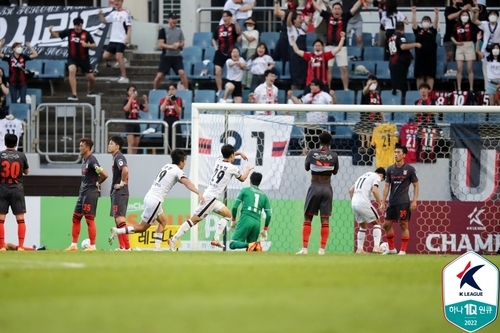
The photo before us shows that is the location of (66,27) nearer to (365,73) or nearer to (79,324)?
(365,73)

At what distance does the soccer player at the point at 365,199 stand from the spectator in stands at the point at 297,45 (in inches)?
199

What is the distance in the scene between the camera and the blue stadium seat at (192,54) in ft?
72.9

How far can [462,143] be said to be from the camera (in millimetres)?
16938

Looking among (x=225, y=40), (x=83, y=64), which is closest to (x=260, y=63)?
(x=225, y=40)

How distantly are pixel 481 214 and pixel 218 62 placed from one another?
668cm

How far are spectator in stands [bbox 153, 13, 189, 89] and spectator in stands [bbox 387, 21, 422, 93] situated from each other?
4.24m

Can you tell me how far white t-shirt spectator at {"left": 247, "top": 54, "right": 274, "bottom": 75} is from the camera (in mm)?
20656

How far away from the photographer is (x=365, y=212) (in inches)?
627

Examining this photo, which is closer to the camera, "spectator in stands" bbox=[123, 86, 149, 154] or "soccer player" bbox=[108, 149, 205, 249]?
"soccer player" bbox=[108, 149, 205, 249]

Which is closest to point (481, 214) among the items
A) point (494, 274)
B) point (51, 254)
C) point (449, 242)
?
point (449, 242)

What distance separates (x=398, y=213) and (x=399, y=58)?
5.75 meters

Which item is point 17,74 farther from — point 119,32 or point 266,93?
point 266,93

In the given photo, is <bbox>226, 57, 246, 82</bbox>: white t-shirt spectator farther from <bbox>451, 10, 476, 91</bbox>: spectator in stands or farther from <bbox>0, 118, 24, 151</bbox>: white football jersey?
<bbox>451, 10, 476, 91</bbox>: spectator in stands

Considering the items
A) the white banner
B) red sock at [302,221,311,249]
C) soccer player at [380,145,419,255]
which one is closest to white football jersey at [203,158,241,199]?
the white banner
